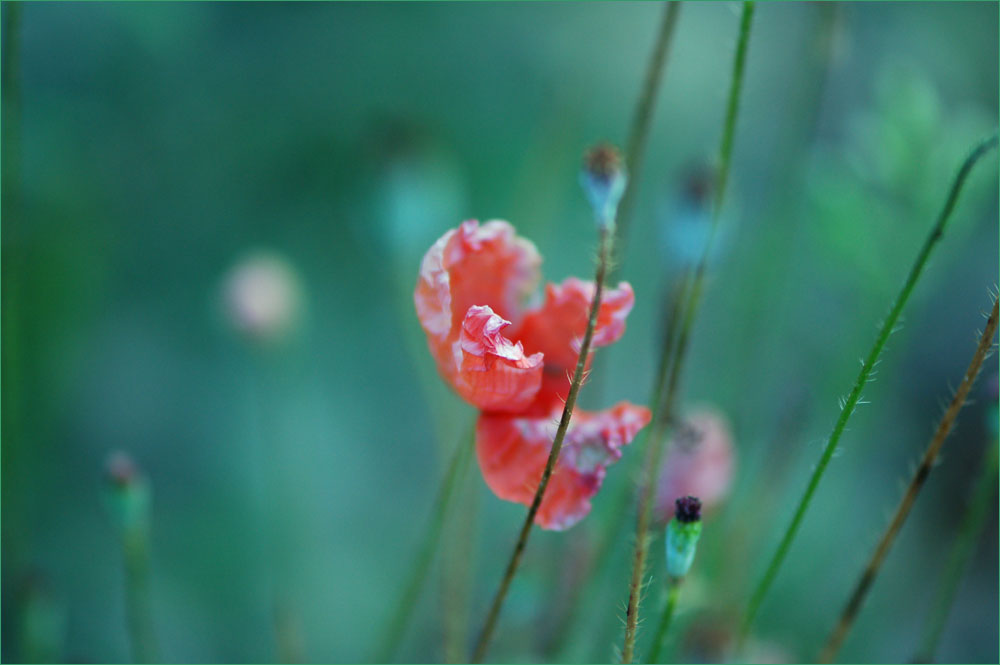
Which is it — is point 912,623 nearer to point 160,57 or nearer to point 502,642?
point 502,642

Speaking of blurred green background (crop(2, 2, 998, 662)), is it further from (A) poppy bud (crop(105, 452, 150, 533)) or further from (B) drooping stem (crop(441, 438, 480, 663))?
(A) poppy bud (crop(105, 452, 150, 533))

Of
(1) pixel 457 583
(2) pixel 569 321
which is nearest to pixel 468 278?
(2) pixel 569 321

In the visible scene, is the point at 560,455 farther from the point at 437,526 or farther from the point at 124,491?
the point at 124,491

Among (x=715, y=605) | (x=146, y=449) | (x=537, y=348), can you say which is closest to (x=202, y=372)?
(x=146, y=449)

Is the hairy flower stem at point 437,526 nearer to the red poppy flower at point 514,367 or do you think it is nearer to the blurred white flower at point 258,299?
the red poppy flower at point 514,367

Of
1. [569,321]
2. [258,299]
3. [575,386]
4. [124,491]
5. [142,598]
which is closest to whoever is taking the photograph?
[575,386]

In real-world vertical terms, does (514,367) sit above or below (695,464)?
above

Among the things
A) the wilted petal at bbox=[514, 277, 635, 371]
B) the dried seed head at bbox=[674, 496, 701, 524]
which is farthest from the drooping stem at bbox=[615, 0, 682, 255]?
the dried seed head at bbox=[674, 496, 701, 524]

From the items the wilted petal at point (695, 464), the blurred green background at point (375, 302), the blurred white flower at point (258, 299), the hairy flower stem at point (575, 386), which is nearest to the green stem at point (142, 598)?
the blurred green background at point (375, 302)
